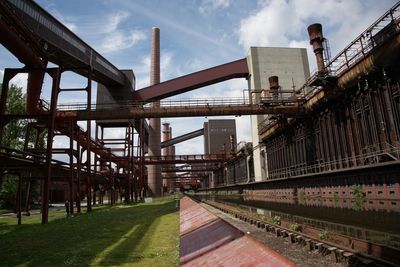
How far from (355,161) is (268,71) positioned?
75.2 feet

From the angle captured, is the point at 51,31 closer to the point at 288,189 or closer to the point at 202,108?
the point at 202,108

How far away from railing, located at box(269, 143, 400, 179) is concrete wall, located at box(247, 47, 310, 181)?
22.6 ft

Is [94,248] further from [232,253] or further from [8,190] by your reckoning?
[8,190]

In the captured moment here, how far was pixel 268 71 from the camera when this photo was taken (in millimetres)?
38531

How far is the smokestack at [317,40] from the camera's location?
22.1 metres

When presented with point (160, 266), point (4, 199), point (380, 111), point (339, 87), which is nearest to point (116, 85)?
point (4, 199)

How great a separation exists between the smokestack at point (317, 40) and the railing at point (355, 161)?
274 inches

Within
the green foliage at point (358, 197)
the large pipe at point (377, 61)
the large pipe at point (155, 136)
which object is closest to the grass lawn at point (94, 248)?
the green foliage at point (358, 197)

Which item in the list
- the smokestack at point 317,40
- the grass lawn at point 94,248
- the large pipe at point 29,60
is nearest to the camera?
the grass lawn at point 94,248

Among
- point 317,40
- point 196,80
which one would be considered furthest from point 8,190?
point 317,40

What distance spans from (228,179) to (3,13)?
52010 mm

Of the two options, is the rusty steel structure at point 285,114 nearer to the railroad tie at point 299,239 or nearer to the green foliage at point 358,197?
the green foliage at point 358,197

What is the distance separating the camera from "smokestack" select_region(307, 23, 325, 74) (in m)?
22.1

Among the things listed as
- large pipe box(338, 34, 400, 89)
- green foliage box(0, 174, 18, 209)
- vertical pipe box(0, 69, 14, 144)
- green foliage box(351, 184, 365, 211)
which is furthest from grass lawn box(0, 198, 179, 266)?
green foliage box(0, 174, 18, 209)
